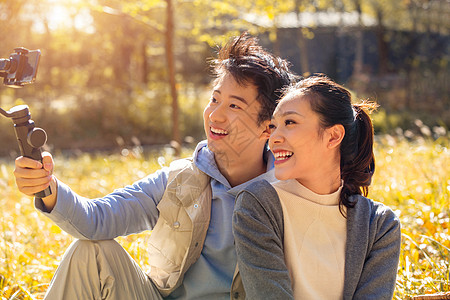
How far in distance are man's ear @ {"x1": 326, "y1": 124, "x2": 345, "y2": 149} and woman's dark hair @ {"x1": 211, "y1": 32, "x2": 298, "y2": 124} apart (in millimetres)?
421

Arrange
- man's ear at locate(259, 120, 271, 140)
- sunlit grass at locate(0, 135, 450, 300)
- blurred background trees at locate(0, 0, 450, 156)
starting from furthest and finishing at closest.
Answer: blurred background trees at locate(0, 0, 450, 156) → sunlit grass at locate(0, 135, 450, 300) → man's ear at locate(259, 120, 271, 140)

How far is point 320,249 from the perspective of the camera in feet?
6.41

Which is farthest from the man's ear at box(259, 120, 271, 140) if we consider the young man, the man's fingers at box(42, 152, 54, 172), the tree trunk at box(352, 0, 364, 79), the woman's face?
the tree trunk at box(352, 0, 364, 79)

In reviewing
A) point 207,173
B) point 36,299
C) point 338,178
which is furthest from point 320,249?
point 36,299

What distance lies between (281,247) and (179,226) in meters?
0.49

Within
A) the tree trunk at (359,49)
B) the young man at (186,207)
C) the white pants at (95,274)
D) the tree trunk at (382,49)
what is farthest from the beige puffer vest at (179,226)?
the tree trunk at (382,49)

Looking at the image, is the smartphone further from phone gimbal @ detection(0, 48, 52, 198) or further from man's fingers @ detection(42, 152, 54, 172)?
man's fingers @ detection(42, 152, 54, 172)

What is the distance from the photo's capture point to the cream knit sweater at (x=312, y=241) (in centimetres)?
192

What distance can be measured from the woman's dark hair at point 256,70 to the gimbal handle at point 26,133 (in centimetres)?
90

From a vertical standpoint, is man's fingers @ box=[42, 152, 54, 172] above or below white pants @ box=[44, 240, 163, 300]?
above

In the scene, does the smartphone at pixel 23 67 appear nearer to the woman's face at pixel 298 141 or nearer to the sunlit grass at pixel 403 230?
the woman's face at pixel 298 141

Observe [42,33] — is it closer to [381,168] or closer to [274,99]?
[381,168]

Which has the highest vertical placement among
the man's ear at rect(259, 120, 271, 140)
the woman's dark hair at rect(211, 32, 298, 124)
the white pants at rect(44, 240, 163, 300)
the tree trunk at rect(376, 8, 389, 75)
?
the woman's dark hair at rect(211, 32, 298, 124)

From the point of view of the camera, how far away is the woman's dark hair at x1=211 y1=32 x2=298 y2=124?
237cm
